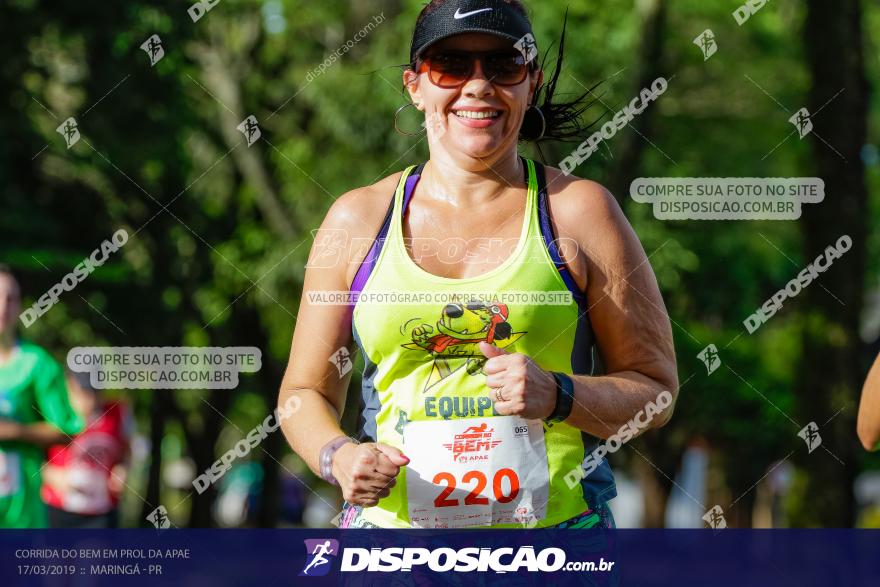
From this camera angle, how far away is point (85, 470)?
591cm

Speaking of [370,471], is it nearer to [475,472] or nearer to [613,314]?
[475,472]

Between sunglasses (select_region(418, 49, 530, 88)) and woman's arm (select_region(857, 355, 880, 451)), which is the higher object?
A: sunglasses (select_region(418, 49, 530, 88))

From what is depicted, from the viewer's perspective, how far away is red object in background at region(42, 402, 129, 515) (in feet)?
18.6

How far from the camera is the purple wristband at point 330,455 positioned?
2.98m

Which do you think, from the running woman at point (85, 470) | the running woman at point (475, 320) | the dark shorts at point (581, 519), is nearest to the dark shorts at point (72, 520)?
the running woman at point (85, 470)

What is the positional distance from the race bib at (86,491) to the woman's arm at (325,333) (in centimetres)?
288

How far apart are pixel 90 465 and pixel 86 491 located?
0.14 metres

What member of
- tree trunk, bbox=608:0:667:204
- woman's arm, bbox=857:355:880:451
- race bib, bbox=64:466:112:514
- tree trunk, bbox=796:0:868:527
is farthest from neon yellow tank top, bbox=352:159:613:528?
tree trunk, bbox=608:0:667:204

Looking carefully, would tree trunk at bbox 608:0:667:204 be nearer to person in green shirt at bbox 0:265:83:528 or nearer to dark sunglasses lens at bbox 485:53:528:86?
person in green shirt at bbox 0:265:83:528

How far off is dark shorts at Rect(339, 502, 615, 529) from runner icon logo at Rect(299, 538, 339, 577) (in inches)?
9.3

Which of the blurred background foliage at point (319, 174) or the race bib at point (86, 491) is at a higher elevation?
the blurred background foliage at point (319, 174)

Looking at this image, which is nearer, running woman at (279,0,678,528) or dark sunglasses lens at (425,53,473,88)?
running woman at (279,0,678,528)

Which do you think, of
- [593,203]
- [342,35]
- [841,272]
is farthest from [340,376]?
[342,35]

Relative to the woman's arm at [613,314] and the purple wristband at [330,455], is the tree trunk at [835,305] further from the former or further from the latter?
the purple wristband at [330,455]
